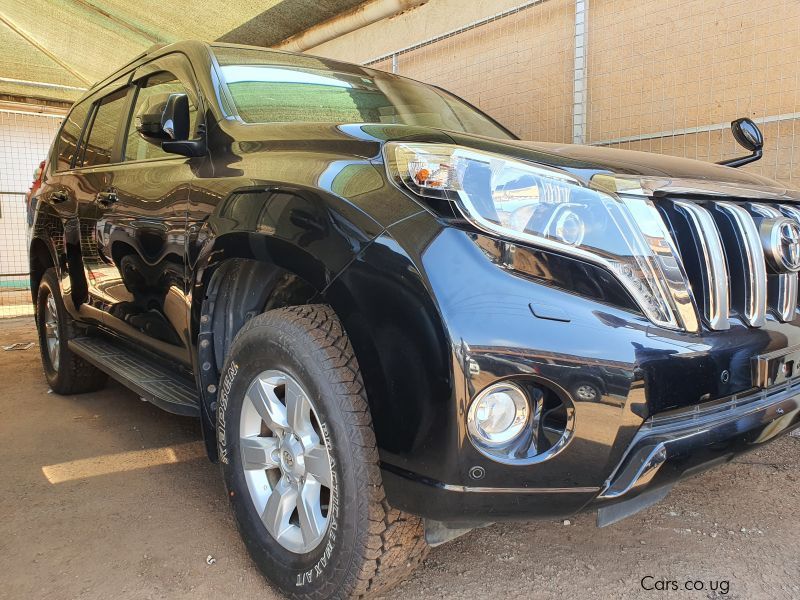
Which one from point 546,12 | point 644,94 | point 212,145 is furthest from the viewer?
point 546,12

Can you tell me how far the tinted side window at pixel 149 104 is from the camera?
105 inches

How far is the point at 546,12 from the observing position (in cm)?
497

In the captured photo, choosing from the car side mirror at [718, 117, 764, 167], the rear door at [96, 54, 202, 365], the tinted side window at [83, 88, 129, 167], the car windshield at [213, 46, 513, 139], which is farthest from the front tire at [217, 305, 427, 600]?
the car side mirror at [718, 117, 764, 167]

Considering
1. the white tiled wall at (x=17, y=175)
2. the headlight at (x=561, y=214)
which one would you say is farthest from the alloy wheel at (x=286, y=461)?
the white tiled wall at (x=17, y=175)

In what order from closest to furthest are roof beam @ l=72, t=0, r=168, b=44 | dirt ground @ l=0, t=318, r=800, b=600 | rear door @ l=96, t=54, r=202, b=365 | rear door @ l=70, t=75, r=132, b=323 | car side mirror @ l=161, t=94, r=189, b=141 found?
dirt ground @ l=0, t=318, r=800, b=600
car side mirror @ l=161, t=94, r=189, b=141
rear door @ l=96, t=54, r=202, b=365
rear door @ l=70, t=75, r=132, b=323
roof beam @ l=72, t=0, r=168, b=44

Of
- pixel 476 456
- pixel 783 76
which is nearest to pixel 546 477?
pixel 476 456

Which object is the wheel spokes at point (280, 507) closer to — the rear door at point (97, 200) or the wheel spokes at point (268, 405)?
the wheel spokes at point (268, 405)

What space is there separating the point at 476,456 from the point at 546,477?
6.9 inches

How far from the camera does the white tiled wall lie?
1048 cm

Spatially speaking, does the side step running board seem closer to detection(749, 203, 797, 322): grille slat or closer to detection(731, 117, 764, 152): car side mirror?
detection(749, 203, 797, 322): grille slat

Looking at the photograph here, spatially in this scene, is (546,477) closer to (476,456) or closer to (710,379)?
(476,456)

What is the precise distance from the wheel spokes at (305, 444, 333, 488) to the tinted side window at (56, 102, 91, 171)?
3021 millimetres

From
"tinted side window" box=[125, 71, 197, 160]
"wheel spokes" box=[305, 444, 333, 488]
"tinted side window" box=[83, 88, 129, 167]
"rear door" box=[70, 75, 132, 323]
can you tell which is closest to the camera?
"wheel spokes" box=[305, 444, 333, 488]

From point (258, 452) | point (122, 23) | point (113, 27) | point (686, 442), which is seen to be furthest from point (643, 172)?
point (113, 27)
